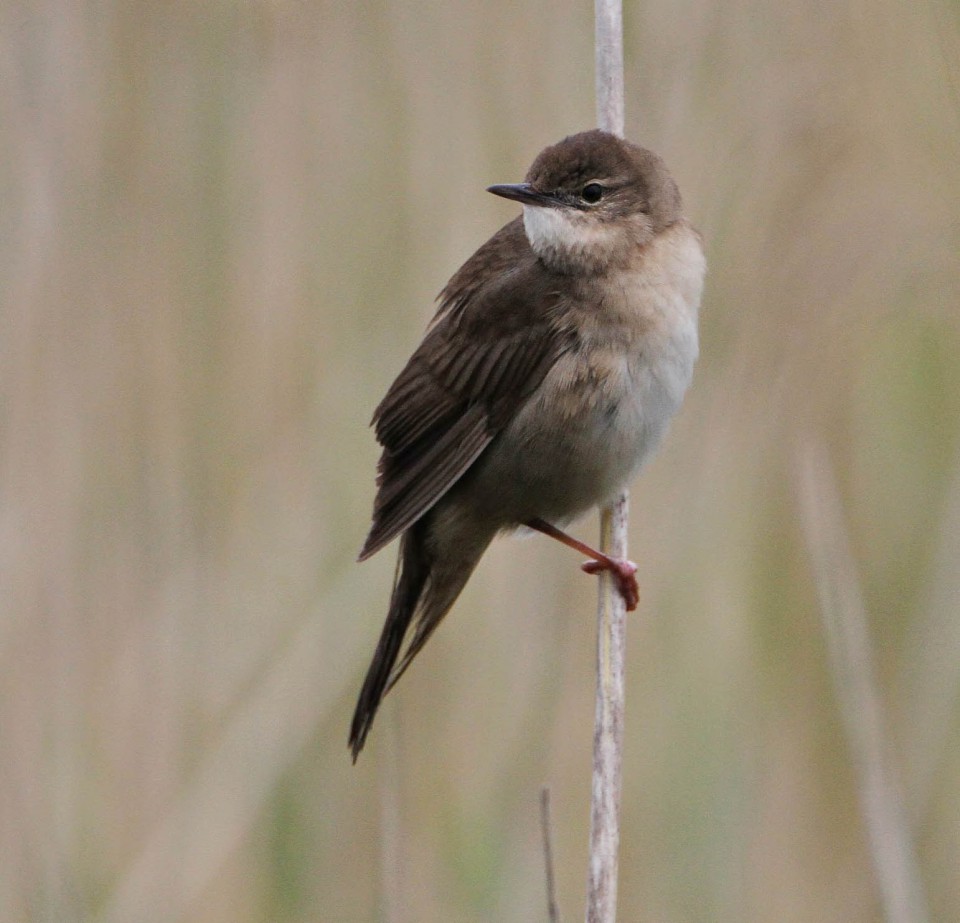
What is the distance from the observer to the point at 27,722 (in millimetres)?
2803

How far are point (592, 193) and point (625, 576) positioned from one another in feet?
2.76

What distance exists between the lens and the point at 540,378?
9.78ft

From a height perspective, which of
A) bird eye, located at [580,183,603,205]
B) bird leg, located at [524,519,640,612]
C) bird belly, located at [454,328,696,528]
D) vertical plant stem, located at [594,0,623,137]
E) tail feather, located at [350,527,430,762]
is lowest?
tail feather, located at [350,527,430,762]

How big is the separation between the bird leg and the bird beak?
2.29ft

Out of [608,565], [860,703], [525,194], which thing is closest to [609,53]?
[525,194]

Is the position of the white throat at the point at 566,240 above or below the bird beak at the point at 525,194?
below

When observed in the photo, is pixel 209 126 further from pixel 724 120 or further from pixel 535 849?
pixel 535 849

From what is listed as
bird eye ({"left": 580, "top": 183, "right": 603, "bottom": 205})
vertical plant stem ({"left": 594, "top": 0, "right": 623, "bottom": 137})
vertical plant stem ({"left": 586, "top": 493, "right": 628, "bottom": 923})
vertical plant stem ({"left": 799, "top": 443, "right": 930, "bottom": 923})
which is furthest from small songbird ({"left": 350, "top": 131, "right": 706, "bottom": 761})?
vertical plant stem ({"left": 799, "top": 443, "right": 930, "bottom": 923})

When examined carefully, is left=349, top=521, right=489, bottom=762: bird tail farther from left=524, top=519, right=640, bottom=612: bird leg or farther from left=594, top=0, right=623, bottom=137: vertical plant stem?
left=594, top=0, right=623, bottom=137: vertical plant stem

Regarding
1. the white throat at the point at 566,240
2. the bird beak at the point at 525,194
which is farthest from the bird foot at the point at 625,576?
the bird beak at the point at 525,194

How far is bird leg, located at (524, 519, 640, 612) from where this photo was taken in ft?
9.08

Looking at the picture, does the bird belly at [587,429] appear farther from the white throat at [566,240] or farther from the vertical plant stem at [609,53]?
the vertical plant stem at [609,53]

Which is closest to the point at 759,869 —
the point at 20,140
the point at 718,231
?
the point at 718,231

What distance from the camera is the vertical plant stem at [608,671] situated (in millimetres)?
2205
